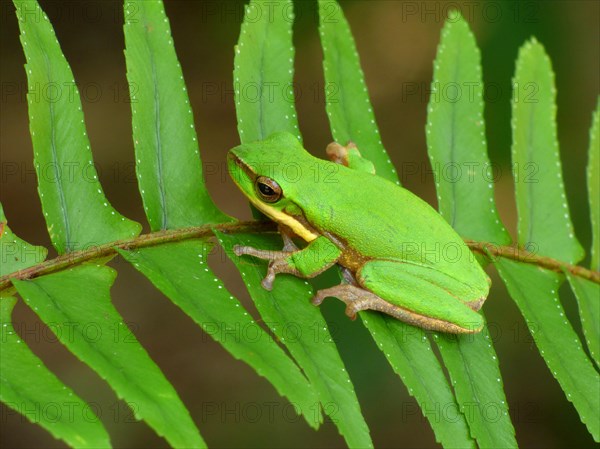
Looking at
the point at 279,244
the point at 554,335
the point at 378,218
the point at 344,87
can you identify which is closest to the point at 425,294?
the point at 378,218

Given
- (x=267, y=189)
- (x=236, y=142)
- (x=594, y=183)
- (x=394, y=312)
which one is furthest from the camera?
(x=236, y=142)

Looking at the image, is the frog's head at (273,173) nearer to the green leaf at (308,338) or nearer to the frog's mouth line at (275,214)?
the frog's mouth line at (275,214)

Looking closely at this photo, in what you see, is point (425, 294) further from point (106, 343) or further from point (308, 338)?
point (106, 343)

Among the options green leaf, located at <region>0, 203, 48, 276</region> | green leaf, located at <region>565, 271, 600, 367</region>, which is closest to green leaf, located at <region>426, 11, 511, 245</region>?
green leaf, located at <region>565, 271, 600, 367</region>

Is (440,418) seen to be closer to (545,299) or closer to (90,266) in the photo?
(545,299)

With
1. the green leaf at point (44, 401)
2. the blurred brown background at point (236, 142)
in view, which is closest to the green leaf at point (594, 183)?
the blurred brown background at point (236, 142)
